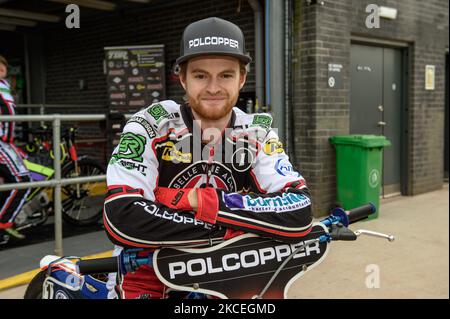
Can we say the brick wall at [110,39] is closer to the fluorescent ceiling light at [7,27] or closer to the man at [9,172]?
the fluorescent ceiling light at [7,27]

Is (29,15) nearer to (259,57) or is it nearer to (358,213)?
(259,57)

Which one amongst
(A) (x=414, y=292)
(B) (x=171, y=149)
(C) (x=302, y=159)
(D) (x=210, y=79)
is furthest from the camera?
(C) (x=302, y=159)

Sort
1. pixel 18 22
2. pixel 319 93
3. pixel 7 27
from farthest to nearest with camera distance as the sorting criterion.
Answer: pixel 7 27 < pixel 18 22 < pixel 319 93

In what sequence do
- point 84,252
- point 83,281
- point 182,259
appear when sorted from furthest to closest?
1. point 84,252
2. point 83,281
3. point 182,259

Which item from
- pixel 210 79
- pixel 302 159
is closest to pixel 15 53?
pixel 302 159

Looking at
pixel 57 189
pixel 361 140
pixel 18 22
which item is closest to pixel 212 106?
pixel 57 189

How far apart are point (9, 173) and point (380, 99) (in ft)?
15.9

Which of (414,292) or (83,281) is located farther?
(414,292)

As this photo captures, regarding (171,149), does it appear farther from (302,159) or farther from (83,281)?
(302,159)

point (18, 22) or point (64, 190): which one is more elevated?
point (18, 22)

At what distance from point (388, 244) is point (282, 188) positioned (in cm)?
338

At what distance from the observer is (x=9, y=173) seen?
4355mm

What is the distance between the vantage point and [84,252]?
4.25 m

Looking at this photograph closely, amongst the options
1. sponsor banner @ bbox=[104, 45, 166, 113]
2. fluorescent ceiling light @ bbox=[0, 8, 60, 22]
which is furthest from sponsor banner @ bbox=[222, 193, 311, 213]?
fluorescent ceiling light @ bbox=[0, 8, 60, 22]
